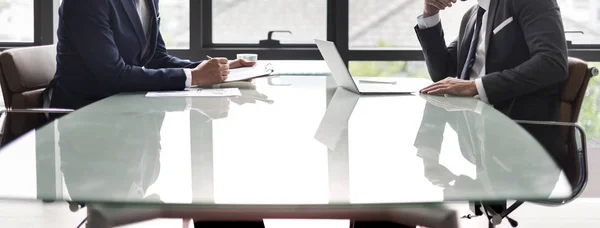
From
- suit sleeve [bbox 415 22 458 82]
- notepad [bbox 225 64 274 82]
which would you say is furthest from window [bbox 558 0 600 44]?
notepad [bbox 225 64 274 82]

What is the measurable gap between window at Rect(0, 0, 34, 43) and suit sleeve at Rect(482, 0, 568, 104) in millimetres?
2910

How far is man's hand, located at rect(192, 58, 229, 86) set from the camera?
2.60 metres

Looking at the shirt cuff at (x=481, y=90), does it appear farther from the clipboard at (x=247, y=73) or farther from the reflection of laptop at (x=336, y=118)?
the clipboard at (x=247, y=73)

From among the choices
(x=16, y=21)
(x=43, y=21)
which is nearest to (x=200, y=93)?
(x=43, y=21)

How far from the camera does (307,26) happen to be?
169 inches

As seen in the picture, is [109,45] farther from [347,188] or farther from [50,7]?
[50,7]

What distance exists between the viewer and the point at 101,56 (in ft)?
8.18

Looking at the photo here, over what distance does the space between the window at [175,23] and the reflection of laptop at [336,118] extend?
1.88 metres

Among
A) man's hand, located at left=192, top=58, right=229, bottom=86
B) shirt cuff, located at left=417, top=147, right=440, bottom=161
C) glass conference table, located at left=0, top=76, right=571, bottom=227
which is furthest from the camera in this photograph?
man's hand, located at left=192, top=58, right=229, bottom=86

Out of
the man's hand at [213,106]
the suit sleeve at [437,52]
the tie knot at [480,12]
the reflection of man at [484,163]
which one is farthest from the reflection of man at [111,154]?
the suit sleeve at [437,52]

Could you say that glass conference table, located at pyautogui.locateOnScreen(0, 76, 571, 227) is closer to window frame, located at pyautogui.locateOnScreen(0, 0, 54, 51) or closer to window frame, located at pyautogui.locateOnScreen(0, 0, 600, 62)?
window frame, located at pyautogui.locateOnScreen(0, 0, 600, 62)

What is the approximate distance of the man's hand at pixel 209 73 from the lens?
8.54ft

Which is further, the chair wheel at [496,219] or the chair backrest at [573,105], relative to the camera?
the chair backrest at [573,105]

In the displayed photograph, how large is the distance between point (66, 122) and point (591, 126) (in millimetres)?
3446
